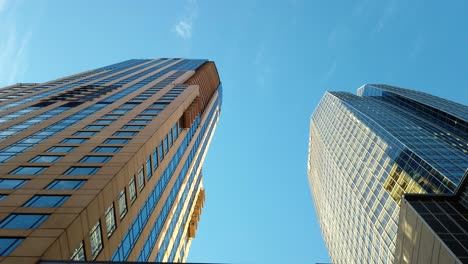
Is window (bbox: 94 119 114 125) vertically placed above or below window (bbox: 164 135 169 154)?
above

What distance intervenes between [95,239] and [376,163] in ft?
208

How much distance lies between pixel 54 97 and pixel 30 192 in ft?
110

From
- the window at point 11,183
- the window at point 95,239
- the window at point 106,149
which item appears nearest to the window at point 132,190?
the window at point 106,149

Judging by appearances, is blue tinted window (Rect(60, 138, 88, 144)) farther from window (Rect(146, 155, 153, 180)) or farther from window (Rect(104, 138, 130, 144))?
window (Rect(146, 155, 153, 180))

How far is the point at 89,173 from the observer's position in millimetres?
30828

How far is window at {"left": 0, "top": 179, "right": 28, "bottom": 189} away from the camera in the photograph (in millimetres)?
28247

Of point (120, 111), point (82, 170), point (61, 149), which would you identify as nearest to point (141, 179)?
point (82, 170)

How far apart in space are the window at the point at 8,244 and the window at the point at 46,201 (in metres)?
3.87

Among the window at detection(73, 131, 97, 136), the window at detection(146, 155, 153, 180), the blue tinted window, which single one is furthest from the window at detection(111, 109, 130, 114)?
the window at detection(146, 155, 153, 180)

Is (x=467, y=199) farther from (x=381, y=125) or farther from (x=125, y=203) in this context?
(x=381, y=125)

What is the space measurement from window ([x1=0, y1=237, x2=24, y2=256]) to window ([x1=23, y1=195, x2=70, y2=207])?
152 inches

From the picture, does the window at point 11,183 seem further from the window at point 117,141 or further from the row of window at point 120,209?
the window at point 117,141

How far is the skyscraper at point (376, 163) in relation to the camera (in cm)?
6512

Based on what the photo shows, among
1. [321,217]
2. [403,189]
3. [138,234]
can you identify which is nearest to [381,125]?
[403,189]
